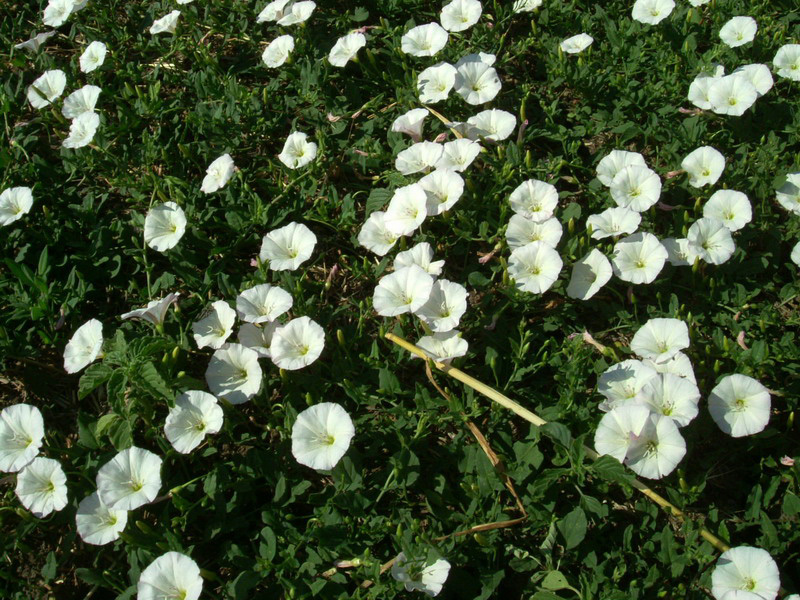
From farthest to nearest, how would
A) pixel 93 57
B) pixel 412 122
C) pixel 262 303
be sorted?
pixel 93 57
pixel 412 122
pixel 262 303

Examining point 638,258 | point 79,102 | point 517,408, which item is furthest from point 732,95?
point 79,102

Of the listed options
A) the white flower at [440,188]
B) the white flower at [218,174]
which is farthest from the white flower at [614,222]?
the white flower at [218,174]

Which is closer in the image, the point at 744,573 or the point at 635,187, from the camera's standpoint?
the point at 744,573

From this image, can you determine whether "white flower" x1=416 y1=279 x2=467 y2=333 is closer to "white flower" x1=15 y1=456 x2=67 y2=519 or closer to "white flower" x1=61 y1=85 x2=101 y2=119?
"white flower" x1=15 y1=456 x2=67 y2=519

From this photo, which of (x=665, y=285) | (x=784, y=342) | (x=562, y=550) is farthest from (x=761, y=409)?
(x=562, y=550)

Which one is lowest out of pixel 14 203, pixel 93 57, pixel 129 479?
pixel 129 479

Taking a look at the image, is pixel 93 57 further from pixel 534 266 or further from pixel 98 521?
pixel 534 266

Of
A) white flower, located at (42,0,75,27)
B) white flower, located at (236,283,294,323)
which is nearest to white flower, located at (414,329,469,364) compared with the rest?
white flower, located at (236,283,294,323)
